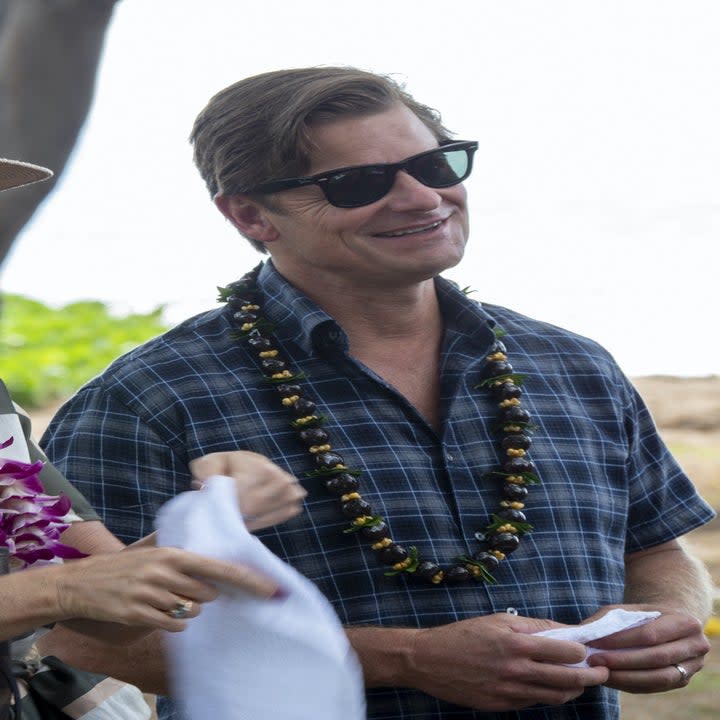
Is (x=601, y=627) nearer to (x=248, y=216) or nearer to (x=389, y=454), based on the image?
(x=389, y=454)

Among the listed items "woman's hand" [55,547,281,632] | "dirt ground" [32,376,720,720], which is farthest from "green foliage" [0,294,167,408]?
"woman's hand" [55,547,281,632]

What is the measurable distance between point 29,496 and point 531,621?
1165mm

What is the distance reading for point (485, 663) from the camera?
9.63 feet

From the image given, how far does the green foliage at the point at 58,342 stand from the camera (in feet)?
31.7

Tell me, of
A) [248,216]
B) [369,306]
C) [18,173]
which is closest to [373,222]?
[369,306]

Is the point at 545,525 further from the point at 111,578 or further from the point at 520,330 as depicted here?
the point at 111,578

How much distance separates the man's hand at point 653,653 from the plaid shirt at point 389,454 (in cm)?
20

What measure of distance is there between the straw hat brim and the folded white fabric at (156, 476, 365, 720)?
0.77 meters

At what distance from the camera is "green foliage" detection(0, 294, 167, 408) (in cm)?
965

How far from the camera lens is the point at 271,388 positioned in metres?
3.35

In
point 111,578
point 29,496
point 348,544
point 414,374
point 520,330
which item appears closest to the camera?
point 111,578

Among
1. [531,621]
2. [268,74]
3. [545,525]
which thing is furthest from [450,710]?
[268,74]

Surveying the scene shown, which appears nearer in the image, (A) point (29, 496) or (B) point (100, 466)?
(A) point (29, 496)

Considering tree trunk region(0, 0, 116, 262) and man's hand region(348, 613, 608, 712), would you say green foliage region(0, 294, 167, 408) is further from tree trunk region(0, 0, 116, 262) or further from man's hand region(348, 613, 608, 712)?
man's hand region(348, 613, 608, 712)
